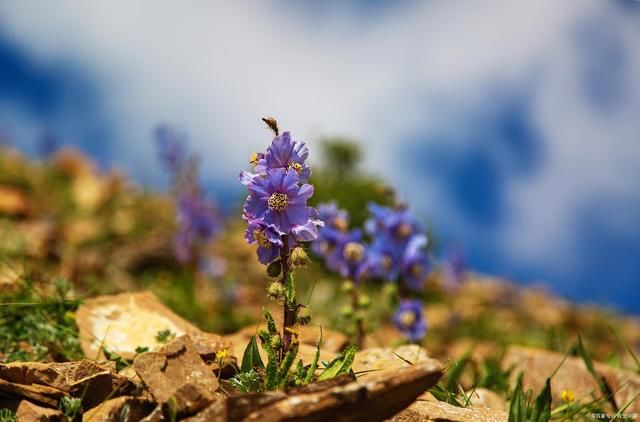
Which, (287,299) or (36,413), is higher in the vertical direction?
(287,299)

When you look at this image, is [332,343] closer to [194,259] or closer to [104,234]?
[194,259]

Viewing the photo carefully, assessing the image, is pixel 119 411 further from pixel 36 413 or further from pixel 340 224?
pixel 340 224

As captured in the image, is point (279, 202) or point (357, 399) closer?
point (357, 399)

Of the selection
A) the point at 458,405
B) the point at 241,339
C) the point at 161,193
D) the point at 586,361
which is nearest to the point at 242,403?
the point at 458,405

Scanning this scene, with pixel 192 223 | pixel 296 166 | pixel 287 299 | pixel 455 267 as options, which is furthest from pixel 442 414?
pixel 455 267

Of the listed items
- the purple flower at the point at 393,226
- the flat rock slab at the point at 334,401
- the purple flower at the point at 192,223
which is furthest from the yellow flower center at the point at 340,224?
the purple flower at the point at 192,223

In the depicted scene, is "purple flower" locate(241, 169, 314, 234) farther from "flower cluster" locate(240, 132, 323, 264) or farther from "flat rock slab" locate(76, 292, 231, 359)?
"flat rock slab" locate(76, 292, 231, 359)

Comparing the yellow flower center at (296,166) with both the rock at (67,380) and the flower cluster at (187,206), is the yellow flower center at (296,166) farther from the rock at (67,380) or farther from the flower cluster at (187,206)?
the flower cluster at (187,206)
